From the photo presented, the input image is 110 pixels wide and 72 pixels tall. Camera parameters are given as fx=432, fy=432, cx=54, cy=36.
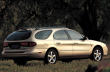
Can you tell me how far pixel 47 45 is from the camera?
53.2 ft

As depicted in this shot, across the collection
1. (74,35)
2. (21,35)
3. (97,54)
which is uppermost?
(21,35)

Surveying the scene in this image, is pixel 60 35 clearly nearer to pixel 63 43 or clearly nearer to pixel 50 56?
pixel 63 43

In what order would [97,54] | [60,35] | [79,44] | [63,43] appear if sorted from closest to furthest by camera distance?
[63,43]
[60,35]
[79,44]
[97,54]

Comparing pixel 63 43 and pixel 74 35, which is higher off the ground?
pixel 74 35

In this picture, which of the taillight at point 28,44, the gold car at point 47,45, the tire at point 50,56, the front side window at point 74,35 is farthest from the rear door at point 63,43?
the taillight at point 28,44

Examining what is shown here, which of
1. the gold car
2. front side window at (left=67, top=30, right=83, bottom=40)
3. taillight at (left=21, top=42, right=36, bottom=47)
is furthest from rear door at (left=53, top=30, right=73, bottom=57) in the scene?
taillight at (left=21, top=42, right=36, bottom=47)

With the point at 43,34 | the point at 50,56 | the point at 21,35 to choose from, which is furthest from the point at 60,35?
the point at 21,35

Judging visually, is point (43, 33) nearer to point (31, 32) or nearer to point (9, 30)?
point (31, 32)

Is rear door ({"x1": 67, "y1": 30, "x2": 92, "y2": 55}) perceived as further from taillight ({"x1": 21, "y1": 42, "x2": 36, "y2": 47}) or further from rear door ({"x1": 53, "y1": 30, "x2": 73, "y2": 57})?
taillight ({"x1": 21, "y1": 42, "x2": 36, "y2": 47})

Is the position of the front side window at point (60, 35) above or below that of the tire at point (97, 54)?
above

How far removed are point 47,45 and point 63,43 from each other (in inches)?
36.4

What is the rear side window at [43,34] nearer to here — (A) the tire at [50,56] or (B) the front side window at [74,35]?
(A) the tire at [50,56]

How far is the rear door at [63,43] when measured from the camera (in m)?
16.7

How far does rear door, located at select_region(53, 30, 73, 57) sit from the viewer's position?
16719 millimetres
